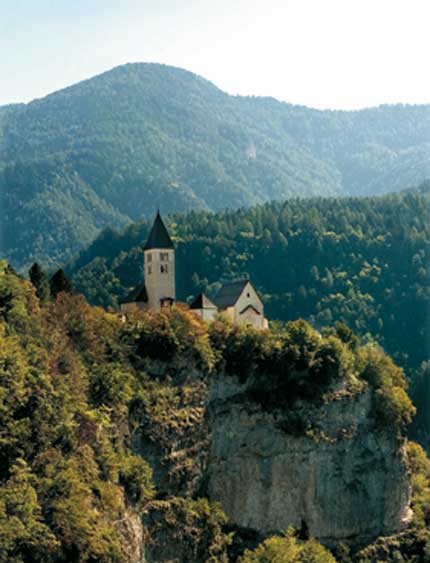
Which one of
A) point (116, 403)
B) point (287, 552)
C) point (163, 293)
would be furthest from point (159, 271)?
point (287, 552)

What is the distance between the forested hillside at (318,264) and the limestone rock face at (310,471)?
80.7m

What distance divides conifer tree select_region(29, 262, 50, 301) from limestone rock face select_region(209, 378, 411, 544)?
543 inches

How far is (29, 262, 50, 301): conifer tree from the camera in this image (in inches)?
2645

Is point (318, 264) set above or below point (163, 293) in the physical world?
below

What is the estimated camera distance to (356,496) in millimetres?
77812

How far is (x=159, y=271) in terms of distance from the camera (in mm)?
82250

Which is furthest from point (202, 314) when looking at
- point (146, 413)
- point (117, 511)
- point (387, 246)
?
point (387, 246)

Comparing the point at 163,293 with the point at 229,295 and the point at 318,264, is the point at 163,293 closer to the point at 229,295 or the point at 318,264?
the point at 229,295

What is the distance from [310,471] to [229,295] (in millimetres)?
17504

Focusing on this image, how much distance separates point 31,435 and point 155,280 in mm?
30026

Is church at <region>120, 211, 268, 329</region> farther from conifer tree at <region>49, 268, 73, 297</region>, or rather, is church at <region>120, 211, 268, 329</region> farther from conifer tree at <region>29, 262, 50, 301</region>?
conifer tree at <region>29, 262, 50, 301</region>

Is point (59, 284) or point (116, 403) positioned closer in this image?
point (116, 403)

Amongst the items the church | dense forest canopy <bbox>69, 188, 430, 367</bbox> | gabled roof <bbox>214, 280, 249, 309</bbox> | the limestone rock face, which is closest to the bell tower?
the church

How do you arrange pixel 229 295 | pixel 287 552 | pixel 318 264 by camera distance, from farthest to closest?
pixel 318 264 < pixel 229 295 < pixel 287 552
